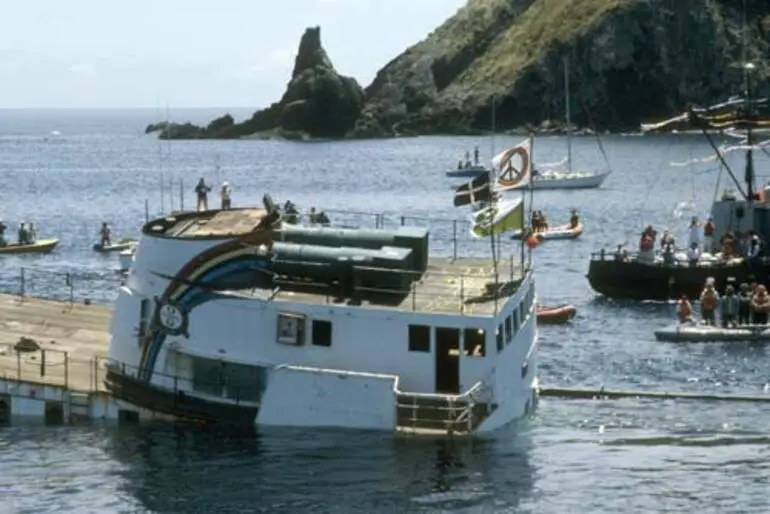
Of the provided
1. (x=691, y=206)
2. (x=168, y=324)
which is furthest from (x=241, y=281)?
(x=691, y=206)

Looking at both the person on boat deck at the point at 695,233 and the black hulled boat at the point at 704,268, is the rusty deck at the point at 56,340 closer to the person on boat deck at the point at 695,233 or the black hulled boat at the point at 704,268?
the black hulled boat at the point at 704,268

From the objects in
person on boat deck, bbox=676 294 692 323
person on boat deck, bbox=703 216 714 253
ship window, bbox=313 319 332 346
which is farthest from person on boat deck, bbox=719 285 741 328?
ship window, bbox=313 319 332 346

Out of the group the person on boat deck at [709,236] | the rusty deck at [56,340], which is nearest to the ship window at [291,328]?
the rusty deck at [56,340]

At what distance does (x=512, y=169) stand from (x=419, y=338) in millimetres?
7487

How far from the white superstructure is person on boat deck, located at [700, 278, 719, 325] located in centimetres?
2207

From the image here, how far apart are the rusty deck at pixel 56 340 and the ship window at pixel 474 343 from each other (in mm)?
11256

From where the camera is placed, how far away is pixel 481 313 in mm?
42812

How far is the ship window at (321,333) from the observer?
43.2 meters

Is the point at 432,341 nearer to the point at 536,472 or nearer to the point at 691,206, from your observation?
the point at 536,472

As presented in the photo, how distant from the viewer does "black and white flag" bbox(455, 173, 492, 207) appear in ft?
151

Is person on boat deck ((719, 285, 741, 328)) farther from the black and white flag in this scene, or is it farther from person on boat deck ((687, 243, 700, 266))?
the black and white flag

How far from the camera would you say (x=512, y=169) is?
4778 centimetres

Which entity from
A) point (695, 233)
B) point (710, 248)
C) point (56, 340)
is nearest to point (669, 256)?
point (710, 248)

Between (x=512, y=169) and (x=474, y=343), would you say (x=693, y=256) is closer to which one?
(x=512, y=169)
